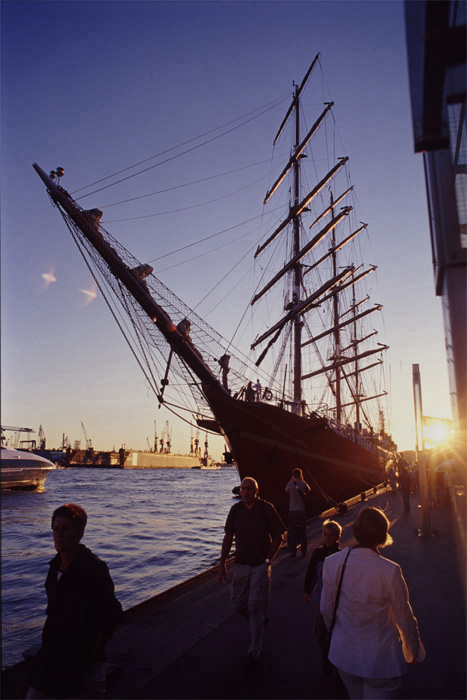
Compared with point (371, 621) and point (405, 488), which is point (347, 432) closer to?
point (405, 488)

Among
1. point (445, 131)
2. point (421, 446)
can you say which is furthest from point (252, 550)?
point (421, 446)

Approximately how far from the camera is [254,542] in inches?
162

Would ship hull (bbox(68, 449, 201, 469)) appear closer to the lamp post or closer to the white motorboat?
the white motorboat

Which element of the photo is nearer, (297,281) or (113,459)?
(297,281)

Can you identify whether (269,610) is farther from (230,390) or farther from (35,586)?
(230,390)

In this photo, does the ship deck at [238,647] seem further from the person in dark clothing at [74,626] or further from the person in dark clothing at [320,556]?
the person in dark clothing at [74,626]

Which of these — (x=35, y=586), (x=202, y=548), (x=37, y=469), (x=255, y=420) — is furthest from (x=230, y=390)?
(x=37, y=469)

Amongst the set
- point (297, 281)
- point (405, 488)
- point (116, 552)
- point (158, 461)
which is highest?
point (297, 281)

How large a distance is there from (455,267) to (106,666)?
3.97 m

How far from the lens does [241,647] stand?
13.1ft

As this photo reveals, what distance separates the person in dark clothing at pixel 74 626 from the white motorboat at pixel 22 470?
31.2 metres

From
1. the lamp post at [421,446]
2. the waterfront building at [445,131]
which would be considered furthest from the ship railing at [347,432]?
the waterfront building at [445,131]

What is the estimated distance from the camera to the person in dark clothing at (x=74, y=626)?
2.22 metres

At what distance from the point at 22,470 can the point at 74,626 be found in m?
34.0
